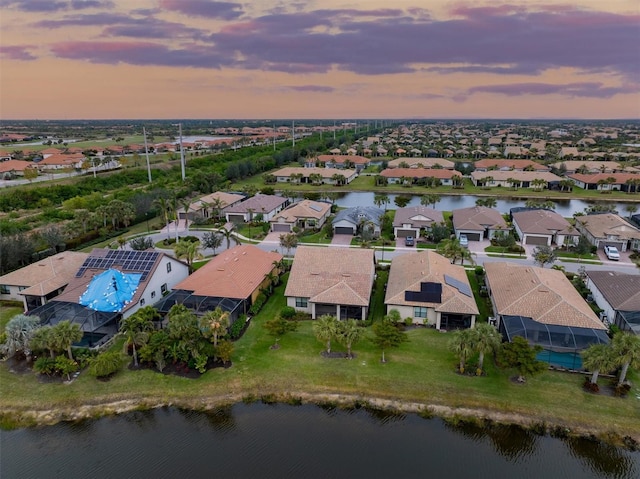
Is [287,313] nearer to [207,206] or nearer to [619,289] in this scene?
[619,289]

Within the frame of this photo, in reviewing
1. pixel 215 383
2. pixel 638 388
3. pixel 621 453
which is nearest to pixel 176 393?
pixel 215 383

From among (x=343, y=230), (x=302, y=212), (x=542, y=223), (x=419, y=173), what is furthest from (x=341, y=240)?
(x=419, y=173)

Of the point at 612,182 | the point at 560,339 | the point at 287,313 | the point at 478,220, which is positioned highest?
the point at 612,182

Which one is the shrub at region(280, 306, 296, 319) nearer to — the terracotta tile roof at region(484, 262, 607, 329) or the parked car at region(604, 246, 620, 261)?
the terracotta tile roof at region(484, 262, 607, 329)

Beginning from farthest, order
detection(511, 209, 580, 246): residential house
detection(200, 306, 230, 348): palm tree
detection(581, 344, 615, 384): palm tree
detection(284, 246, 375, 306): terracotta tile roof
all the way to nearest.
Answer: detection(511, 209, 580, 246): residential house
detection(284, 246, 375, 306): terracotta tile roof
detection(200, 306, 230, 348): palm tree
detection(581, 344, 615, 384): palm tree

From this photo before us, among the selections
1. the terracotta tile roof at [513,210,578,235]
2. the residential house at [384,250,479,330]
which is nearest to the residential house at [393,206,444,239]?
the terracotta tile roof at [513,210,578,235]

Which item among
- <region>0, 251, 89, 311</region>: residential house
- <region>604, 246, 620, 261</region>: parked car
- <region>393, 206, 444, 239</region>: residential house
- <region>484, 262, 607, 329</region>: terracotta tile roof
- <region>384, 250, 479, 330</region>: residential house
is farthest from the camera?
<region>393, 206, 444, 239</region>: residential house
